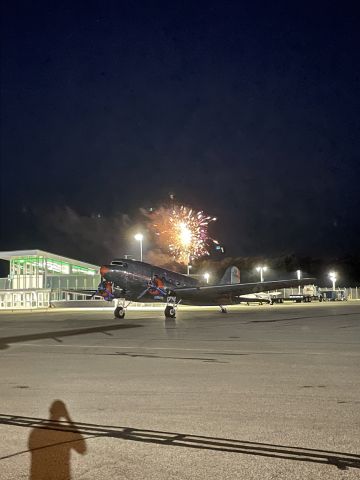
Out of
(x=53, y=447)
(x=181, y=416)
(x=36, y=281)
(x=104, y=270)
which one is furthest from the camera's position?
(x=36, y=281)

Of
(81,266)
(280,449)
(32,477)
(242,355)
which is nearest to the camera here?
(32,477)

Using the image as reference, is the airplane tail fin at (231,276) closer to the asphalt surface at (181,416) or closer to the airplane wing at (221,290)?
the airplane wing at (221,290)

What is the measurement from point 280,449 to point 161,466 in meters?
1.57

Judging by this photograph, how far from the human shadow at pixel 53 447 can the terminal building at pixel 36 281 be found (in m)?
79.2

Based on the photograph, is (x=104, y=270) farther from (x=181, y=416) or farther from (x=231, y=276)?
(x=181, y=416)

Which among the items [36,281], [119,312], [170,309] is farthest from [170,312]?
[36,281]

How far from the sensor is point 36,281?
291 feet

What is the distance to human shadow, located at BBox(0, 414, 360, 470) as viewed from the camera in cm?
606

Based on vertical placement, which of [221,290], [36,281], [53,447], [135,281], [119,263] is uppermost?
[36,281]

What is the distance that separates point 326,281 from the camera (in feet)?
588

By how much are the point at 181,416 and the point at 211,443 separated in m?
1.62

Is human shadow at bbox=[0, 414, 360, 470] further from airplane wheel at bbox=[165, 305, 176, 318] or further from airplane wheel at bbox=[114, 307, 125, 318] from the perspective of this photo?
airplane wheel at bbox=[114, 307, 125, 318]

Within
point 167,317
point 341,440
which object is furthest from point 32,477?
point 167,317

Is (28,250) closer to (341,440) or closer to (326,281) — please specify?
(341,440)
